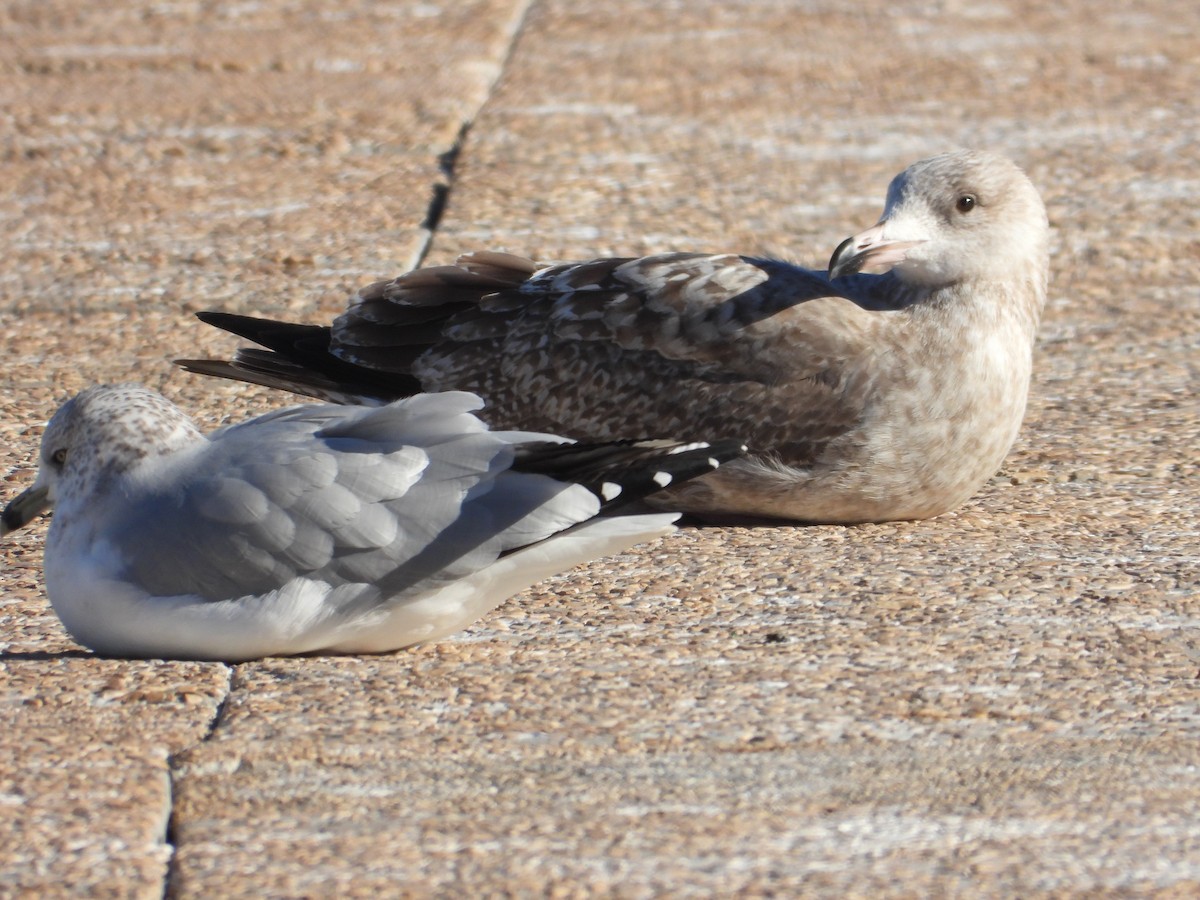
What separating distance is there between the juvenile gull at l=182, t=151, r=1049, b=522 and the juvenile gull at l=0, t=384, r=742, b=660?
3.07ft

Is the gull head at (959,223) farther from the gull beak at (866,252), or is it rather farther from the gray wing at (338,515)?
the gray wing at (338,515)

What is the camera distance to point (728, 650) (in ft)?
13.8

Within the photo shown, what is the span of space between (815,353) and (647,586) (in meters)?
0.87

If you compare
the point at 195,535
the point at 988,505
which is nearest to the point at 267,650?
the point at 195,535

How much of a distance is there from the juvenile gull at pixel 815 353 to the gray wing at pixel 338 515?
119 cm

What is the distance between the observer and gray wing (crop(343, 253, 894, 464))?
200 inches

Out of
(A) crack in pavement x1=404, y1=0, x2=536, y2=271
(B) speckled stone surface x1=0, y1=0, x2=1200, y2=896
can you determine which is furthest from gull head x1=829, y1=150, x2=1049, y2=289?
(A) crack in pavement x1=404, y1=0, x2=536, y2=271

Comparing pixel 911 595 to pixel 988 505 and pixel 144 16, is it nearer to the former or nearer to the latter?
pixel 988 505

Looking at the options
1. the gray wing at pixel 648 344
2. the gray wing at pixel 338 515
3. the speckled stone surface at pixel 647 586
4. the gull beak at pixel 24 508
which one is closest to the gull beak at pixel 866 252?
the gray wing at pixel 648 344

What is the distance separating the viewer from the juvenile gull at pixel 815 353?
5.06 metres

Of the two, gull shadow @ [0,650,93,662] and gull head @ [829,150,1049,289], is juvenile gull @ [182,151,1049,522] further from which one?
gull shadow @ [0,650,93,662]

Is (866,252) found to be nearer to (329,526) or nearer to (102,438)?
(329,526)

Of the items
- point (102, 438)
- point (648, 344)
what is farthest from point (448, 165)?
point (102, 438)

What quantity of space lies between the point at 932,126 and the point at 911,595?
212 inches
